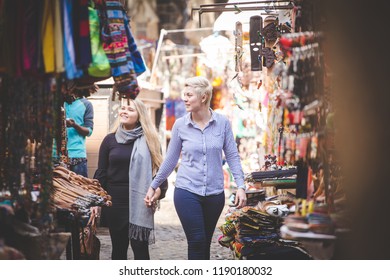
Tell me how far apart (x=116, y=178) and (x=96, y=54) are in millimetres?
2299

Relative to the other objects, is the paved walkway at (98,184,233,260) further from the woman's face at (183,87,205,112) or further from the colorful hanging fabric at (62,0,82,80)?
the colorful hanging fabric at (62,0,82,80)

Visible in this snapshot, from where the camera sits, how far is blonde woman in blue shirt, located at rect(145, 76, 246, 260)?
18.9 feet

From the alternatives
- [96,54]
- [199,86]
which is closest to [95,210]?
[199,86]

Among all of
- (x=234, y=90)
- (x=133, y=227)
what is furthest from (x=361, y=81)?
(x=234, y=90)

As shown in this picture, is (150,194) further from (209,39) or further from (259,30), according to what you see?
(209,39)

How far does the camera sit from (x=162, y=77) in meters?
15.6

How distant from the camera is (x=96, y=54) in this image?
4.26 m

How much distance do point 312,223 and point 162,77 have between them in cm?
1141

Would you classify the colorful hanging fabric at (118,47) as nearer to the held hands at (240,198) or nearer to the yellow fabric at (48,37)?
the yellow fabric at (48,37)

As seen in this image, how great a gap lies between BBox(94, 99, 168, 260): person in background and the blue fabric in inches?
65.1

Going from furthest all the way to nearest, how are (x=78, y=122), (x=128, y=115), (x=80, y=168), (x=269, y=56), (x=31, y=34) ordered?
(x=78, y=122) → (x=80, y=168) → (x=269, y=56) → (x=128, y=115) → (x=31, y=34)

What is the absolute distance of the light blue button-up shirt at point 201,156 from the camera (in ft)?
19.2

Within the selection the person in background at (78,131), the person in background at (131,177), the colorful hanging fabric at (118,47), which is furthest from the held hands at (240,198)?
the person in background at (78,131)

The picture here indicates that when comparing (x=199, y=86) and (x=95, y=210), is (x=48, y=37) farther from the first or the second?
(x=95, y=210)
